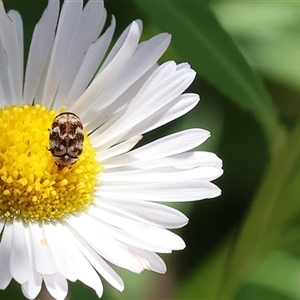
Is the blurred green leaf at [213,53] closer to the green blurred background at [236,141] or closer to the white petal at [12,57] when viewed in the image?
the green blurred background at [236,141]

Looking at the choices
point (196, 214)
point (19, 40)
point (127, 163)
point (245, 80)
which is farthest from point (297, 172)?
point (19, 40)

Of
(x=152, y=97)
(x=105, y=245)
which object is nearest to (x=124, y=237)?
(x=105, y=245)

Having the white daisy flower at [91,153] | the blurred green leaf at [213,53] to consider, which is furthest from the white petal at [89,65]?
the blurred green leaf at [213,53]

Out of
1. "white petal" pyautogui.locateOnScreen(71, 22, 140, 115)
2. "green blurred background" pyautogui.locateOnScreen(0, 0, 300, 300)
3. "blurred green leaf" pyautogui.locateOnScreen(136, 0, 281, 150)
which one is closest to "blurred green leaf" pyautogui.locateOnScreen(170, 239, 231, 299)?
"green blurred background" pyautogui.locateOnScreen(0, 0, 300, 300)

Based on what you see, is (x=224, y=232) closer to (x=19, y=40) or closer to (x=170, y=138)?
(x=170, y=138)

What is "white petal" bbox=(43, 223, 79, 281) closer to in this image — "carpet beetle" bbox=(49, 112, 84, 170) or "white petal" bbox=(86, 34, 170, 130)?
"carpet beetle" bbox=(49, 112, 84, 170)

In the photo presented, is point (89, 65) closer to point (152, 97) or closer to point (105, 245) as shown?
point (152, 97)
